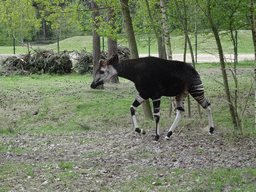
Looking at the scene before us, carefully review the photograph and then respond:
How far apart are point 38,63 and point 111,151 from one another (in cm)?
1660

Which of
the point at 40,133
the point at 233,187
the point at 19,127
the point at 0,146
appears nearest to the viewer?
the point at 233,187

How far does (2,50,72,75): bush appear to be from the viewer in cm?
2280

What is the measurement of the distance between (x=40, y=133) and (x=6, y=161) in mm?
3182

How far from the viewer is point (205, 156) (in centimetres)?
710

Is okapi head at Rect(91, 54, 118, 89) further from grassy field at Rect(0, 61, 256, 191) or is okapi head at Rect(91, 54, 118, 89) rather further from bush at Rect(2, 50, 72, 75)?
bush at Rect(2, 50, 72, 75)

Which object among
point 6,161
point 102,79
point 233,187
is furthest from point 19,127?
point 233,187

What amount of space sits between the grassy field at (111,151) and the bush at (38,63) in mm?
9284

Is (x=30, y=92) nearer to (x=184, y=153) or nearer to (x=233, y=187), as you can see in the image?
(x=184, y=153)

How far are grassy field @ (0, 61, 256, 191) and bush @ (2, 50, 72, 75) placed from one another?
9.28m

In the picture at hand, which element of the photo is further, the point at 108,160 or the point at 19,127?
the point at 19,127

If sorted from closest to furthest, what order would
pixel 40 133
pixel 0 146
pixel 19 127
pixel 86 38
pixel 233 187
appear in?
pixel 233 187, pixel 0 146, pixel 40 133, pixel 19 127, pixel 86 38

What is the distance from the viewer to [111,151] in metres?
7.93

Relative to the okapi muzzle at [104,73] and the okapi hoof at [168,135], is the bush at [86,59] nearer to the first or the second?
the okapi muzzle at [104,73]

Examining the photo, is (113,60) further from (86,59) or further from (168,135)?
(86,59)
